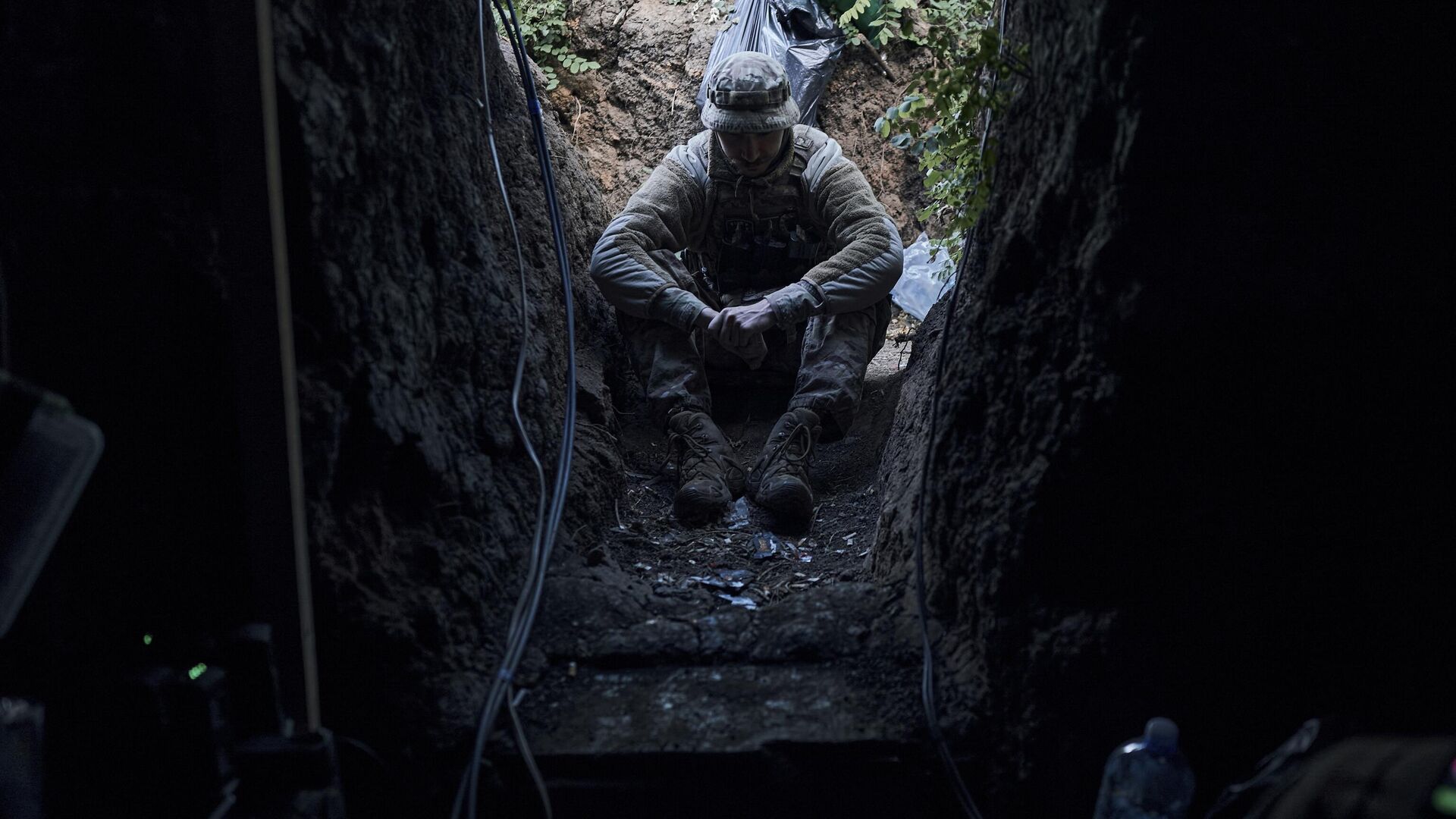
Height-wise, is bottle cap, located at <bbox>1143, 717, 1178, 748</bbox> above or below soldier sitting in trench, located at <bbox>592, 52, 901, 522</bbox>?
below

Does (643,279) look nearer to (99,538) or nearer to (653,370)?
(653,370)

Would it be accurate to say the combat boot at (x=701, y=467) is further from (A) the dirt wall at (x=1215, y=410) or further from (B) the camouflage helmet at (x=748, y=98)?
(A) the dirt wall at (x=1215, y=410)

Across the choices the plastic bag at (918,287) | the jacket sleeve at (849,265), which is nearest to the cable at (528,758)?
the jacket sleeve at (849,265)

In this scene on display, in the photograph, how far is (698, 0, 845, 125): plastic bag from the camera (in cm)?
529

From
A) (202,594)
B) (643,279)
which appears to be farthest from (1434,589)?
(643,279)

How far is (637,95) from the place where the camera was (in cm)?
568

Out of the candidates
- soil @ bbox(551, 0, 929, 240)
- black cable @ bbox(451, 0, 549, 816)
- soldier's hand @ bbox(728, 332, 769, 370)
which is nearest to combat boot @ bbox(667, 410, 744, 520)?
soldier's hand @ bbox(728, 332, 769, 370)

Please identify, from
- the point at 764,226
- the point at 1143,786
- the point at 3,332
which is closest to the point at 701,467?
the point at 764,226

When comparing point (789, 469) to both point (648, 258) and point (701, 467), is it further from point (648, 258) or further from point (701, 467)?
point (648, 258)

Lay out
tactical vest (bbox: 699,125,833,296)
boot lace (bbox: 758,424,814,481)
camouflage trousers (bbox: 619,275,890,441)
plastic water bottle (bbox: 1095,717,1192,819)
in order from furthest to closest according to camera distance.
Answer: tactical vest (bbox: 699,125,833,296), camouflage trousers (bbox: 619,275,890,441), boot lace (bbox: 758,424,814,481), plastic water bottle (bbox: 1095,717,1192,819)

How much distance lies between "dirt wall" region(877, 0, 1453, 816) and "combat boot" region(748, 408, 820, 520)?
141cm

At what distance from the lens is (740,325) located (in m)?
3.44

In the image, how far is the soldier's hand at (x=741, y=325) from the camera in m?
3.44

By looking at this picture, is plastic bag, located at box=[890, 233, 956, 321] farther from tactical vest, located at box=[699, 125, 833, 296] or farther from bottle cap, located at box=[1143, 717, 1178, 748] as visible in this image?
bottle cap, located at box=[1143, 717, 1178, 748]
